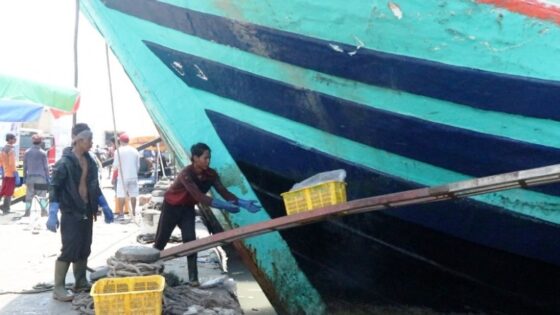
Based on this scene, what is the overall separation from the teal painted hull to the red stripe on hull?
23 mm

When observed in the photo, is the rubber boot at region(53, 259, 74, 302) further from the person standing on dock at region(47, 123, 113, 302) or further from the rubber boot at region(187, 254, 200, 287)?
the rubber boot at region(187, 254, 200, 287)

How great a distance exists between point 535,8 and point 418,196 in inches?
40.5

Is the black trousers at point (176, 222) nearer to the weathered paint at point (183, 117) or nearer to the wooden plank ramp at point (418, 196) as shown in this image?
the weathered paint at point (183, 117)

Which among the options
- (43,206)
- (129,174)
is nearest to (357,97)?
(129,174)

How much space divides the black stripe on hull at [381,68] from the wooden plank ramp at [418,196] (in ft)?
1.45

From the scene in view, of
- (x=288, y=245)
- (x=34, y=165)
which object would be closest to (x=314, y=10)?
(x=288, y=245)

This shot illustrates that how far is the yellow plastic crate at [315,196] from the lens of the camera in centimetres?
349

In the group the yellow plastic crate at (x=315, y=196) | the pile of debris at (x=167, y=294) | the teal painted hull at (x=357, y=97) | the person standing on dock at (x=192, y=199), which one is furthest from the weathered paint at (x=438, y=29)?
the pile of debris at (x=167, y=294)

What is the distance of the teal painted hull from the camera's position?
3.17m

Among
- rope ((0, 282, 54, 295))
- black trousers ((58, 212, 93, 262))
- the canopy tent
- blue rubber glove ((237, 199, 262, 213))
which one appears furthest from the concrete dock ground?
the canopy tent

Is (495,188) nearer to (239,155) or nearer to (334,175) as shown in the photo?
(334,175)

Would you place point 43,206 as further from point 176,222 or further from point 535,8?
point 535,8

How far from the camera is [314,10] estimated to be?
341cm

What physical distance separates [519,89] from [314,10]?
3.61ft
